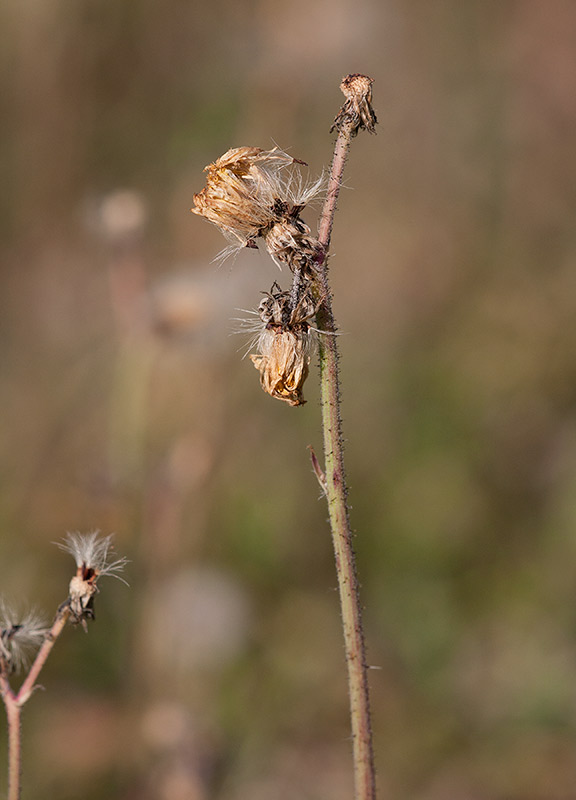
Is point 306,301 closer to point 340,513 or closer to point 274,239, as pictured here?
point 274,239

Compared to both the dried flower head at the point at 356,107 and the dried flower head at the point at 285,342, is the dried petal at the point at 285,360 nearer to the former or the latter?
the dried flower head at the point at 285,342

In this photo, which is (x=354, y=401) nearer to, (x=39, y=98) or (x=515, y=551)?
(x=515, y=551)

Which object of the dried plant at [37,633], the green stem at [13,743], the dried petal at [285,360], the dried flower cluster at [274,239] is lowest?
the green stem at [13,743]

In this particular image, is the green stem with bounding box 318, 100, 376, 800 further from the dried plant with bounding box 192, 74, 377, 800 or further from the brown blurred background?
the brown blurred background

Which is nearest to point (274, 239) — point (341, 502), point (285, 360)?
point (285, 360)

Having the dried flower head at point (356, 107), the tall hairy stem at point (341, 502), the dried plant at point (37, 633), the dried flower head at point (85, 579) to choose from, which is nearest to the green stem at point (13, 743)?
the dried plant at point (37, 633)
